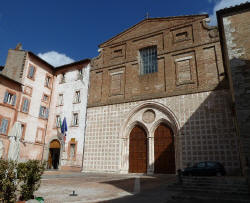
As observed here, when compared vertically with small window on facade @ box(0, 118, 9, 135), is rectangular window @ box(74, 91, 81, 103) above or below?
above

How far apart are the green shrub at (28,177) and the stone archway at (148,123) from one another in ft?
38.6

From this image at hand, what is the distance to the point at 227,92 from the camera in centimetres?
1523

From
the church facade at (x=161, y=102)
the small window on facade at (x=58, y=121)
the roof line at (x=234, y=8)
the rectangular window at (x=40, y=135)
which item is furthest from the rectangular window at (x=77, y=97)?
the roof line at (x=234, y=8)

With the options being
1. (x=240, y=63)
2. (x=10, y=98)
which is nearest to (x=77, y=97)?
(x=10, y=98)

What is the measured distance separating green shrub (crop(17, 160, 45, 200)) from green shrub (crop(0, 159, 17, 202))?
506mm

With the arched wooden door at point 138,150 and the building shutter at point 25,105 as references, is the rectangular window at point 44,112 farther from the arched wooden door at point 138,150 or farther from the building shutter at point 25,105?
the arched wooden door at point 138,150

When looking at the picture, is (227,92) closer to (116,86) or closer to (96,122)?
(116,86)

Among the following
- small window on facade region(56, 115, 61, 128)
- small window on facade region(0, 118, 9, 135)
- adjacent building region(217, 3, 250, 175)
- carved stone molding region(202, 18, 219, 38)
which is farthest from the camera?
small window on facade region(56, 115, 61, 128)

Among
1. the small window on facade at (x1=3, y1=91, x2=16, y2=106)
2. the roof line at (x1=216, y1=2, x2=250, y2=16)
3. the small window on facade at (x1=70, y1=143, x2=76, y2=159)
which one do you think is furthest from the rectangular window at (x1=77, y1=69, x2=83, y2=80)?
the roof line at (x1=216, y1=2, x2=250, y2=16)

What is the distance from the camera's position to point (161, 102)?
57.9ft

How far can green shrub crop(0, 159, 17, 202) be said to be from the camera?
529 centimetres

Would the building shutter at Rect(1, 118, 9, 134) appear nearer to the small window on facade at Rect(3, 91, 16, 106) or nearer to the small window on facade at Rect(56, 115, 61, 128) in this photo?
the small window on facade at Rect(3, 91, 16, 106)

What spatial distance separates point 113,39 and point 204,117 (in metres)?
13.0

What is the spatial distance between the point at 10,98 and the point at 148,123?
547 inches
